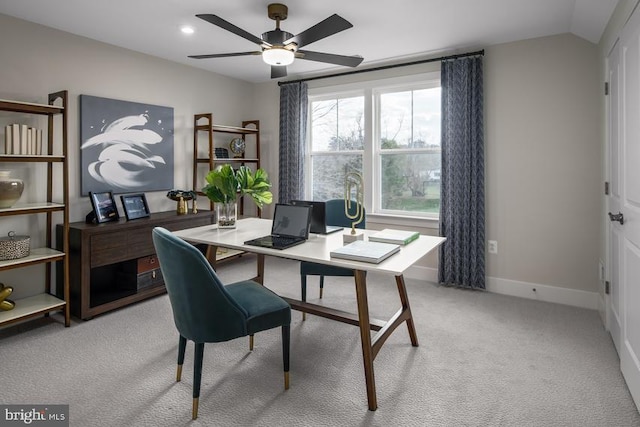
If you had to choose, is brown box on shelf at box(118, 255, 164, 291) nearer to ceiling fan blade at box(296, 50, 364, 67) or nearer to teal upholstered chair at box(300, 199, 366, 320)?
teal upholstered chair at box(300, 199, 366, 320)

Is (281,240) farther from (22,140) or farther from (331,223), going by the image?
(22,140)

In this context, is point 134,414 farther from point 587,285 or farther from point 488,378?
point 587,285

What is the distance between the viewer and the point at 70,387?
7.04ft

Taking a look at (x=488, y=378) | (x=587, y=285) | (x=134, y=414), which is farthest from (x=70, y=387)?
(x=587, y=285)

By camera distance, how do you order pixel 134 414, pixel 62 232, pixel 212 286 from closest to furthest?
pixel 212 286 → pixel 134 414 → pixel 62 232

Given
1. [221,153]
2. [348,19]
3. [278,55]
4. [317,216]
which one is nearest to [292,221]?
[317,216]

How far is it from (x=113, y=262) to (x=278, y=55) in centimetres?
218

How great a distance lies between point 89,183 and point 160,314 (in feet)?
4.59

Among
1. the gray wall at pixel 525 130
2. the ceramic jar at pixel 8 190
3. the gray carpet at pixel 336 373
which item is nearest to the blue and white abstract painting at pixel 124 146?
the gray wall at pixel 525 130

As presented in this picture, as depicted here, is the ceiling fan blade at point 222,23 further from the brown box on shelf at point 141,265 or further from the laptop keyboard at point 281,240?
the brown box on shelf at point 141,265

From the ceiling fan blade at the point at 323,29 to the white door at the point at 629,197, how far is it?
1496 mm

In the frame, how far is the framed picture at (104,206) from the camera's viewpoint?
338cm

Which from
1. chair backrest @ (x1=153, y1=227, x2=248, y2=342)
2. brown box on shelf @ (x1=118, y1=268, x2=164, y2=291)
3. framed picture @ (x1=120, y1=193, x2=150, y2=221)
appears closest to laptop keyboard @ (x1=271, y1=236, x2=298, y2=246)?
chair backrest @ (x1=153, y1=227, x2=248, y2=342)

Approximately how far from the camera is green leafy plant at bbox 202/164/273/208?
8.70 ft
